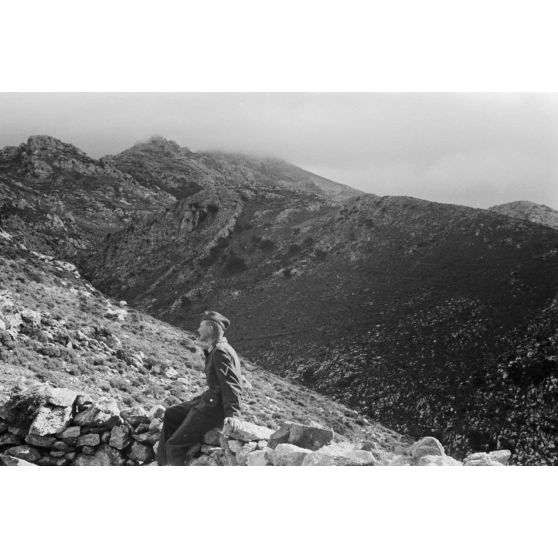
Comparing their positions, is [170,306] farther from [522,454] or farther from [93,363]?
[522,454]

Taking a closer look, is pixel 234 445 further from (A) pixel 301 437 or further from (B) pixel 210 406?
(A) pixel 301 437

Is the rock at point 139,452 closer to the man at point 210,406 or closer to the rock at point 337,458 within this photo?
the man at point 210,406

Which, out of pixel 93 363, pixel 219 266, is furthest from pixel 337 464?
pixel 219 266

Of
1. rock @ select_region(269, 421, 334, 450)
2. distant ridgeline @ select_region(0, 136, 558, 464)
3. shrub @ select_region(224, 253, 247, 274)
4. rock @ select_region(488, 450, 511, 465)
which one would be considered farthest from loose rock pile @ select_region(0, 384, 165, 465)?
shrub @ select_region(224, 253, 247, 274)

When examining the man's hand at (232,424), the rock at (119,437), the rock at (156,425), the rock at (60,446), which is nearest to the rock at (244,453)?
the man's hand at (232,424)

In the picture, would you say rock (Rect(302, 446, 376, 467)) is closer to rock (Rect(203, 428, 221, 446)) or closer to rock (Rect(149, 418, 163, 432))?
rock (Rect(203, 428, 221, 446))

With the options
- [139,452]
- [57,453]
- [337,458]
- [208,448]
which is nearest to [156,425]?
[139,452]

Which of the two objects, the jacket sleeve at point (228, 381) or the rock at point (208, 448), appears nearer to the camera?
the jacket sleeve at point (228, 381)

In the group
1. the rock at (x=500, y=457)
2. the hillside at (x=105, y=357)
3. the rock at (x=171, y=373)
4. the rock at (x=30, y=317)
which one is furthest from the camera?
the rock at (x=171, y=373)
